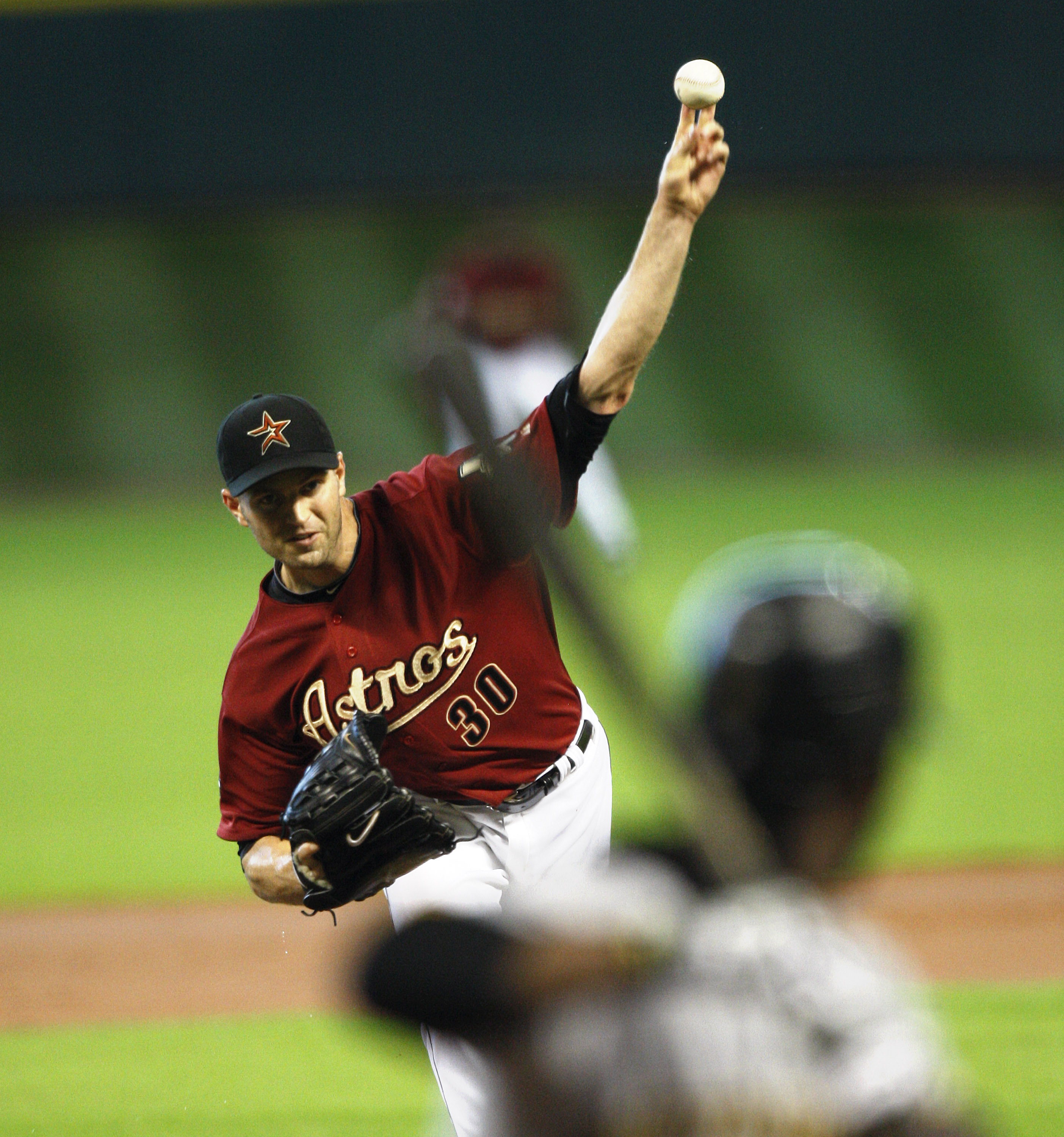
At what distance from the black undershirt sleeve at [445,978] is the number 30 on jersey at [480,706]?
6.65 feet

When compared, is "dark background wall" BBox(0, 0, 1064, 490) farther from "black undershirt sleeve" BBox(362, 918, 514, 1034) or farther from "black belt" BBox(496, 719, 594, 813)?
"black undershirt sleeve" BBox(362, 918, 514, 1034)

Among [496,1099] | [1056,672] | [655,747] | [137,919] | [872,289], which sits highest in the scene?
[872,289]

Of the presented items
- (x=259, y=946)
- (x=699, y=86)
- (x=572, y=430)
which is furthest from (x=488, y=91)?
(x=699, y=86)

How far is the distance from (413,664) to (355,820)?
1.62 ft

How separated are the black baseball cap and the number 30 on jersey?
588 mm

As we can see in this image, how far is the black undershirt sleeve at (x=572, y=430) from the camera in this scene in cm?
337

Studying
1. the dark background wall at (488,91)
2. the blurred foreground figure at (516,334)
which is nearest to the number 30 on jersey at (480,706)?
the blurred foreground figure at (516,334)

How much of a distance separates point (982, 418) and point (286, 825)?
60.1ft

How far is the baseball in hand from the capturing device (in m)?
2.98

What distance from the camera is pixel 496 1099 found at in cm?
147

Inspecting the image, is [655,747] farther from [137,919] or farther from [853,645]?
[137,919]

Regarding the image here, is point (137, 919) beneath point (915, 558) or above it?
beneath

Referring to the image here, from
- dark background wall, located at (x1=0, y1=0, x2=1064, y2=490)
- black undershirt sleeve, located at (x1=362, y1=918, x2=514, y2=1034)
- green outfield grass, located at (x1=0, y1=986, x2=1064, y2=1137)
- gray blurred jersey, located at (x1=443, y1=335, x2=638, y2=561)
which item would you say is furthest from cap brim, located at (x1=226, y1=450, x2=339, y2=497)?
dark background wall, located at (x1=0, y1=0, x2=1064, y2=490)

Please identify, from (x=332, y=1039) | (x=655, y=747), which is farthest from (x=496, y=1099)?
(x=332, y=1039)
